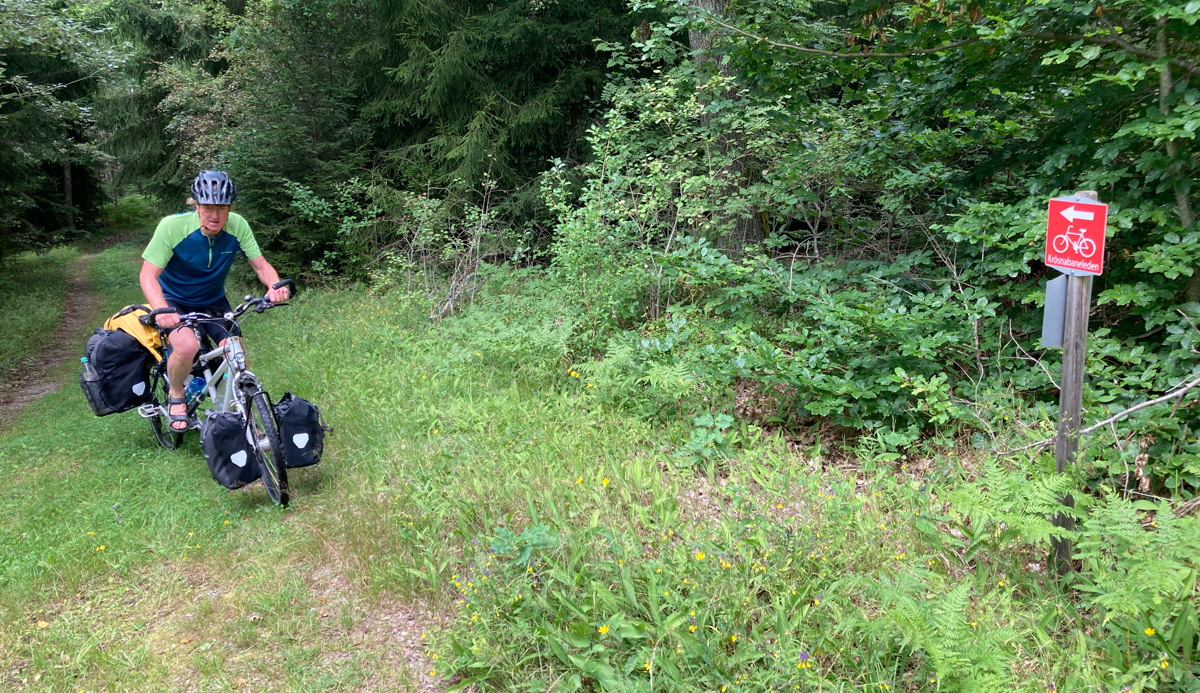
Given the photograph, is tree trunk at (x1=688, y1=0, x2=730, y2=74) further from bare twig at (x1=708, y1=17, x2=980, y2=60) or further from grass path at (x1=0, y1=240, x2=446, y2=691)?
grass path at (x1=0, y1=240, x2=446, y2=691)

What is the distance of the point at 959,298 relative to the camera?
16.8 ft

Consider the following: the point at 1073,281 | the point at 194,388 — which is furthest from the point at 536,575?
the point at 194,388

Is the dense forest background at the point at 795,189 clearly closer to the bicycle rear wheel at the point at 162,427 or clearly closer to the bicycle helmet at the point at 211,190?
the bicycle helmet at the point at 211,190

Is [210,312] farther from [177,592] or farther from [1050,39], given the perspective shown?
[1050,39]

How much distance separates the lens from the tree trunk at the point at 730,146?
7219 mm

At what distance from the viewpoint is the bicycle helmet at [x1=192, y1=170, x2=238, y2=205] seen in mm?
4906

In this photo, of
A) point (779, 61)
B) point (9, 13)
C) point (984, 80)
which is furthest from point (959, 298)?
point (9, 13)

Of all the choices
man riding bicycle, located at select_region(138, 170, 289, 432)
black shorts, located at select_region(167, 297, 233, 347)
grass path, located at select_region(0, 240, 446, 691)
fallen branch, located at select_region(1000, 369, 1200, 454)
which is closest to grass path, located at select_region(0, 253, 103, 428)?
grass path, located at select_region(0, 240, 446, 691)

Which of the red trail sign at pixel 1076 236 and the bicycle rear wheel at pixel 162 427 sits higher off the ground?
the red trail sign at pixel 1076 236

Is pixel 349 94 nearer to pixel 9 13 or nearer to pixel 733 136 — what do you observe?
pixel 9 13

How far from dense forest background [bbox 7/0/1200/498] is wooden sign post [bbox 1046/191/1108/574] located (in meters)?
0.59

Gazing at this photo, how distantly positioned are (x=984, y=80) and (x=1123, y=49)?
1076mm

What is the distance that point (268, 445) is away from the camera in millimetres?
4684

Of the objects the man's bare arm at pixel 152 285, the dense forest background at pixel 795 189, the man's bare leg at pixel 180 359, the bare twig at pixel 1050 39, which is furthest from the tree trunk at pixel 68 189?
the bare twig at pixel 1050 39
